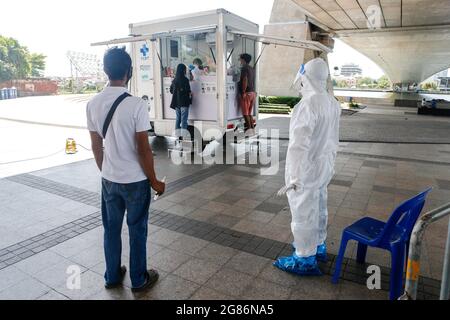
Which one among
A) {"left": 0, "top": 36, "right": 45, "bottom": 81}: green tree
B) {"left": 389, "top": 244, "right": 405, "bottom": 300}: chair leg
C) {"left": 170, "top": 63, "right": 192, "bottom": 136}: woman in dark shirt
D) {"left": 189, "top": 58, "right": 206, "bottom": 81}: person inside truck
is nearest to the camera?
{"left": 389, "top": 244, "right": 405, "bottom": 300}: chair leg

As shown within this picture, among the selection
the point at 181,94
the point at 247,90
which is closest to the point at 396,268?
the point at 181,94

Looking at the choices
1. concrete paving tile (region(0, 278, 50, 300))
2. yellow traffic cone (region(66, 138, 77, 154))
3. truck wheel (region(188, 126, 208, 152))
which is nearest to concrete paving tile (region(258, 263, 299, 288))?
concrete paving tile (region(0, 278, 50, 300))

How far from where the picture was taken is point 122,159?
247 centimetres

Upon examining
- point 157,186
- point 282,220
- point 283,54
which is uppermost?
point 283,54

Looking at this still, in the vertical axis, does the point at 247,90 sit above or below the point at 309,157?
above

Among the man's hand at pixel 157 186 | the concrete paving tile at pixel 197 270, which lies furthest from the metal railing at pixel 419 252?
the man's hand at pixel 157 186

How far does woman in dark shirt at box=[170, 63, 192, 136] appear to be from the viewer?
6.95m

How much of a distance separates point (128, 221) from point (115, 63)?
3.93 feet

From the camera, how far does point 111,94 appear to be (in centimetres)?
241

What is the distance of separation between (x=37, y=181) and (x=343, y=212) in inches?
197

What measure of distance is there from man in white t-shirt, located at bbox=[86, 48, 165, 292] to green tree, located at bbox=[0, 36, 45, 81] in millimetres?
52102

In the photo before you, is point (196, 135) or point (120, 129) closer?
point (120, 129)

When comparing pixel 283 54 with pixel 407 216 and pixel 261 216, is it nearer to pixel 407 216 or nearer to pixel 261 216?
pixel 261 216

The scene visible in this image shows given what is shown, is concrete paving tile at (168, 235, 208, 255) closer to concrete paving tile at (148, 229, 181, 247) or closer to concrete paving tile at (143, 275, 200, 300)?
concrete paving tile at (148, 229, 181, 247)
